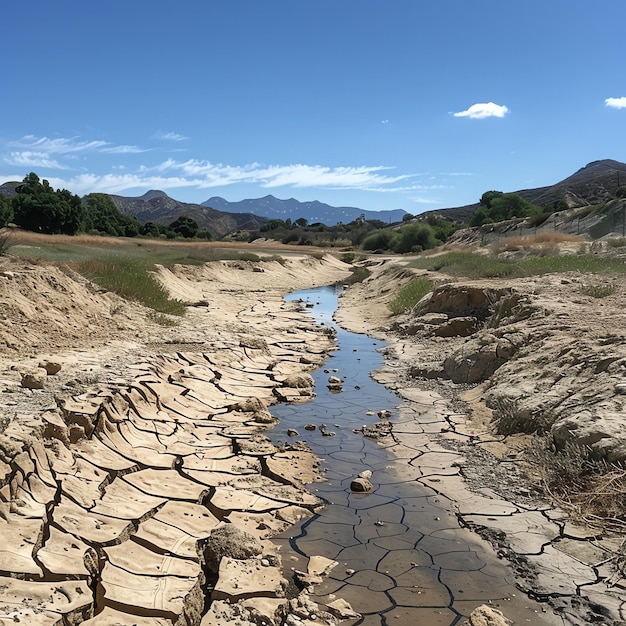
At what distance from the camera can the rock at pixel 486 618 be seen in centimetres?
342

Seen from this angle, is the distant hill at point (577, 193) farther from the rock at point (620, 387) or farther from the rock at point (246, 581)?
the rock at point (246, 581)

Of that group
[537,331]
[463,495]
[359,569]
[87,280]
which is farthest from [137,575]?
[87,280]

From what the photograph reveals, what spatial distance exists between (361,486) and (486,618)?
79.5 inches

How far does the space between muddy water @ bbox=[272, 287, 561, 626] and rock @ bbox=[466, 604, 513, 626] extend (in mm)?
90

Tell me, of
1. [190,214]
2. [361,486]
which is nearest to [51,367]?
[361,486]

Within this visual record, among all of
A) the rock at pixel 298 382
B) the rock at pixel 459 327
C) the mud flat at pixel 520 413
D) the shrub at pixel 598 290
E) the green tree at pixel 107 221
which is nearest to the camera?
the mud flat at pixel 520 413

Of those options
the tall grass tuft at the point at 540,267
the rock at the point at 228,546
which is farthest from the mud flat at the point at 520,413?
the rock at the point at 228,546

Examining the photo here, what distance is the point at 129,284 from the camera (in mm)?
12703

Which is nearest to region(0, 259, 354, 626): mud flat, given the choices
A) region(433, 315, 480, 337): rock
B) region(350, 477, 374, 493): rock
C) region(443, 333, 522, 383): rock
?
region(350, 477, 374, 493): rock

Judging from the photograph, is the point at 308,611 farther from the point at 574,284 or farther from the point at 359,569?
the point at 574,284

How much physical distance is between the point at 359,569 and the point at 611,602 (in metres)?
1.57

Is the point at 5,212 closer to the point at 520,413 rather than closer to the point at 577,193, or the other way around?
the point at 520,413

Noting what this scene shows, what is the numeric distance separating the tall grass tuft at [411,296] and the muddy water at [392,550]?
9383 millimetres

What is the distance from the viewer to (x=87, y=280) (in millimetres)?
11664
